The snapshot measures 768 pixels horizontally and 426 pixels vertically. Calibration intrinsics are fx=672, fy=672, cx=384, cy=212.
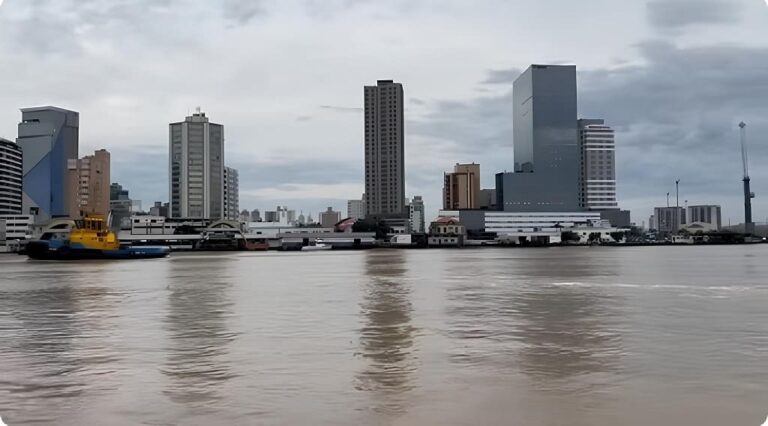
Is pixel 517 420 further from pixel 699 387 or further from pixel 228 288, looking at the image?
pixel 228 288

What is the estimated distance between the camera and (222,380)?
38.8ft

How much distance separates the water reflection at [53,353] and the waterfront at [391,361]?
0.06 metres

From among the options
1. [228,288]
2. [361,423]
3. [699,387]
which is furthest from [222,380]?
[228,288]

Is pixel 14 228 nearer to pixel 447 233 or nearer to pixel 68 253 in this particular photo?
pixel 68 253

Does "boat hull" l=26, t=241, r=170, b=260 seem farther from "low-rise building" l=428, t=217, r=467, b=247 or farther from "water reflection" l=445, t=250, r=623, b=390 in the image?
"low-rise building" l=428, t=217, r=467, b=247

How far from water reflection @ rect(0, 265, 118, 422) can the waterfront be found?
58mm

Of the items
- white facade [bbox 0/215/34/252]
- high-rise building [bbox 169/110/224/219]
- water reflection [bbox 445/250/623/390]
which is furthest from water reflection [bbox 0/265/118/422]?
high-rise building [bbox 169/110/224/219]

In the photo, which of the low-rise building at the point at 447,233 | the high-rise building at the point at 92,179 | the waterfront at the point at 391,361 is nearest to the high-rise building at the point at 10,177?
the high-rise building at the point at 92,179

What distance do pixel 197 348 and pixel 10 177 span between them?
191334 mm

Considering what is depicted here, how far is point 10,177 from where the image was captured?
180m

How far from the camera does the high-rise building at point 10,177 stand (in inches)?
6885

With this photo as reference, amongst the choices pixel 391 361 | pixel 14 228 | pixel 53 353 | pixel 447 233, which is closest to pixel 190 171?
pixel 14 228

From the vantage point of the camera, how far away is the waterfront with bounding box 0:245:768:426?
982 centimetres

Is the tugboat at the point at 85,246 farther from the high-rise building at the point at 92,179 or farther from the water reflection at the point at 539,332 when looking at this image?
the high-rise building at the point at 92,179
